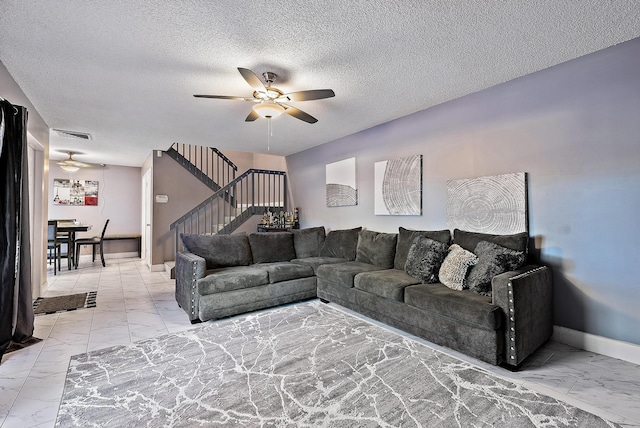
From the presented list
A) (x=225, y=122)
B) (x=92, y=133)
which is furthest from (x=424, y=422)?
(x=92, y=133)

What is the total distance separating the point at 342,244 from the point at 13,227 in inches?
143

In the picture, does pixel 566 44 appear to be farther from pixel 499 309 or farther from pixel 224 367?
pixel 224 367

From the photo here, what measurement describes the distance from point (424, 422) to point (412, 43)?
2611mm

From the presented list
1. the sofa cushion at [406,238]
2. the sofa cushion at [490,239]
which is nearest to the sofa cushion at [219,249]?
the sofa cushion at [406,238]

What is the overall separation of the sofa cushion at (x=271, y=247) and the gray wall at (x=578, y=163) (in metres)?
2.55

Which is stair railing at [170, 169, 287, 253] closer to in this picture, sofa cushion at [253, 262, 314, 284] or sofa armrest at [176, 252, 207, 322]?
sofa cushion at [253, 262, 314, 284]

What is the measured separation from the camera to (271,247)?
4449 millimetres

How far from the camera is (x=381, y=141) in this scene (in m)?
4.50

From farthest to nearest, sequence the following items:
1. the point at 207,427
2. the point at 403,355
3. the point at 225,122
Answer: the point at 225,122 → the point at 403,355 → the point at 207,427

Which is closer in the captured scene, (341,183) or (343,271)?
(343,271)

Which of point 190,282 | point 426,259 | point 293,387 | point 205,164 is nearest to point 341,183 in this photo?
point 426,259

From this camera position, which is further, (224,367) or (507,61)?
(507,61)

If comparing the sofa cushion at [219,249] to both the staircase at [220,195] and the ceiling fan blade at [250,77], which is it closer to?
the ceiling fan blade at [250,77]

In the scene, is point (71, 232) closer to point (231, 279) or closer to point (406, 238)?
point (231, 279)
